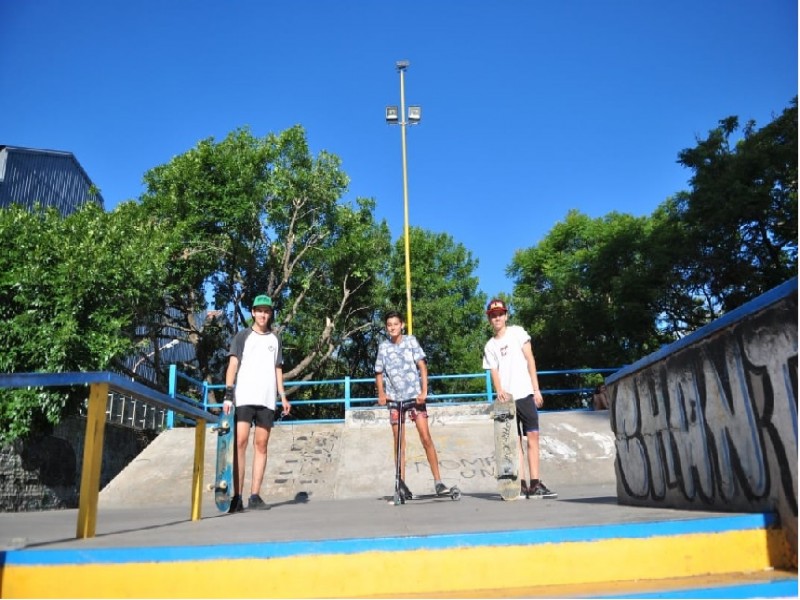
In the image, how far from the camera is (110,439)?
11.6 metres

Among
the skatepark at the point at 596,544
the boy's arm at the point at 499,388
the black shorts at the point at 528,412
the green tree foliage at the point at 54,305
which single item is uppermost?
the green tree foliage at the point at 54,305

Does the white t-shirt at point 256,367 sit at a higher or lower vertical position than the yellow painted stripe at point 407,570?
higher

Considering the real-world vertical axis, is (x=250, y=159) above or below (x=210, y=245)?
above

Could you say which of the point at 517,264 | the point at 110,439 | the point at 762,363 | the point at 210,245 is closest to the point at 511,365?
the point at 762,363

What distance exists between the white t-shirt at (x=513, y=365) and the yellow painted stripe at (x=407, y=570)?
3.14m

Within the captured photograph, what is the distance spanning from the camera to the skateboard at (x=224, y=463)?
4.62 metres

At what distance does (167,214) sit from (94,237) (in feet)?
21.9

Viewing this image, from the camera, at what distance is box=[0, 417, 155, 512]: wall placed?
9.02 meters

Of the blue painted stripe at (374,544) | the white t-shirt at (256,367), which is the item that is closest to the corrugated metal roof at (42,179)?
the white t-shirt at (256,367)

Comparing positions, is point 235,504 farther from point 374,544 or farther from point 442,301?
point 442,301

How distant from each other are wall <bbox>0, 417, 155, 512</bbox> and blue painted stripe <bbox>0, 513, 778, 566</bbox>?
27.1ft

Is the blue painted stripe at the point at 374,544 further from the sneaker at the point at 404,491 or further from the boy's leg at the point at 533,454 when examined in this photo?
the sneaker at the point at 404,491

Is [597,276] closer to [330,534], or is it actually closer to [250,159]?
[250,159]

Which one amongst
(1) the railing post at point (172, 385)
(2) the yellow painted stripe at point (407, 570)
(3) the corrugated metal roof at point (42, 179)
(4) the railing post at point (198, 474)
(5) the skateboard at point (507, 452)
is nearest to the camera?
(2) the yellow painted stripe at point (407, 570)
